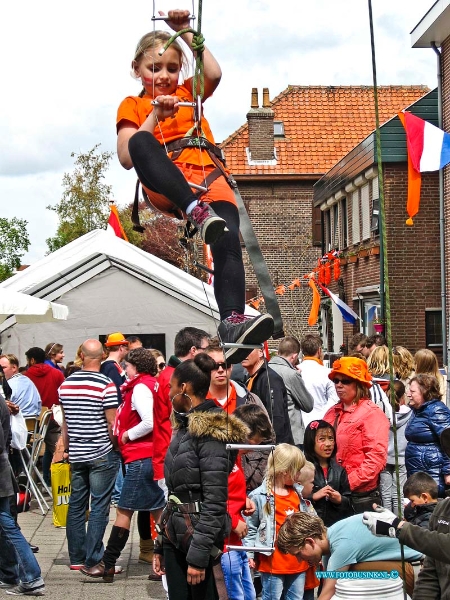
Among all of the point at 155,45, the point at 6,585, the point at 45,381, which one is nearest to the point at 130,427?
the point at 6,585

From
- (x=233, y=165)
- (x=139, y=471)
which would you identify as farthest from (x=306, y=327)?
(x=139, y=471)

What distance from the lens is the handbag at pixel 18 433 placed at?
31.5 ft

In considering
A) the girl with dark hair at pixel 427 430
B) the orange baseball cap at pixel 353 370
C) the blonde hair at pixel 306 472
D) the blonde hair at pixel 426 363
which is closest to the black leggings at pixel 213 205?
the blonde hair at pixel 306 472

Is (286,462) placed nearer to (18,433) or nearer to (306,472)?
(306,472)

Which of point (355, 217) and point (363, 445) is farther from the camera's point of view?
point (355, 217)

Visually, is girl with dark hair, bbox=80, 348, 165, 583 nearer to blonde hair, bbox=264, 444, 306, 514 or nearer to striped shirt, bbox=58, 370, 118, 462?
striped shirt, bbox=58, 370, 118, 462

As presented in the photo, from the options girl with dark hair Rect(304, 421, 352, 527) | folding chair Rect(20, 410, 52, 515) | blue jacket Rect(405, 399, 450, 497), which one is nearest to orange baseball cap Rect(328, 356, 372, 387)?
girl with dark hair Rect(304, 421, 352, 527)

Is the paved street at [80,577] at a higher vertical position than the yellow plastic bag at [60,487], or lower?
lower

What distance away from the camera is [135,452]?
26.7 feet

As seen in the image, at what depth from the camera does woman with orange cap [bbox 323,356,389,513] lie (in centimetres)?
682

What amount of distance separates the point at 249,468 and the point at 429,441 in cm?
160

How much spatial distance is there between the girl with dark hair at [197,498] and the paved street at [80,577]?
8.28 ft

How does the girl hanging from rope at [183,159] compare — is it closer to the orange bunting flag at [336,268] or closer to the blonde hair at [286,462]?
the blonde hair at [286,462]

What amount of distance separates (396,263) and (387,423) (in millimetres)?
17454
